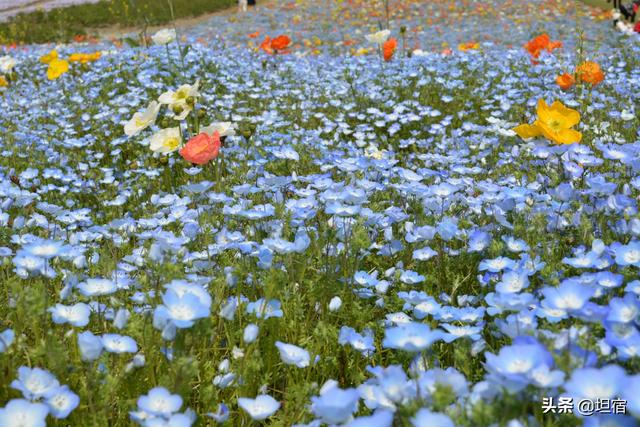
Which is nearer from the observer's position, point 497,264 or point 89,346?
point 89,346

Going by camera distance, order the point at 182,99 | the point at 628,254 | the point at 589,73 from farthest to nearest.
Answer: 1. the point at 589,73
2. the point at 182,99
3. the point at 628,254

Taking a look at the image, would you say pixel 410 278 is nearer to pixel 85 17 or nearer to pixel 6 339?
pixel 6 339

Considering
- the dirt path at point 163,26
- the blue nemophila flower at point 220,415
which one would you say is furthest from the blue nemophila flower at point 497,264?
the dirt path at point 163,26

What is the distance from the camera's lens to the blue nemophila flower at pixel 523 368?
1.13 m

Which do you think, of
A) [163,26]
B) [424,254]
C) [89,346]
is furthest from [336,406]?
[163,26]

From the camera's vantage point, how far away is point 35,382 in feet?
4.49

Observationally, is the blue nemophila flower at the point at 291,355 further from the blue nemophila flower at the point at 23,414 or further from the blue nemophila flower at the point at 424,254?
the blue nemophila flower at the point at 424,254

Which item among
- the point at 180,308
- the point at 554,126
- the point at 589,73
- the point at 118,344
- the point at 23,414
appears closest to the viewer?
the point at 23,414

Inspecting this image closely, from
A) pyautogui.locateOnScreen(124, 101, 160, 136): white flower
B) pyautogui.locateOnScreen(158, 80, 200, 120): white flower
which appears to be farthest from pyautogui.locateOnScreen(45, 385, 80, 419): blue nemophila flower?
pyautogui.locateOnScreen(124, 101, 160, 136): white flower

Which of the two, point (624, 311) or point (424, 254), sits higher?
point (624, 311)

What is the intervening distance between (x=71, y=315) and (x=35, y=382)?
33 cm

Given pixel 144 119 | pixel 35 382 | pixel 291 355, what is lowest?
pixel 291 355

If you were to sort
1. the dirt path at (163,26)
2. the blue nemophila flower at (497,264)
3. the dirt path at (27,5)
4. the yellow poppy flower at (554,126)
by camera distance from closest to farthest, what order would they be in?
the blue nemophila flower at (497,264) < the yellow poppy flower at (554,126) < the dirt path at (163,26) < the dirt path at (27,5)

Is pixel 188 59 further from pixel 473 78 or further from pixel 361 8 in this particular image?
pixel 361 8
